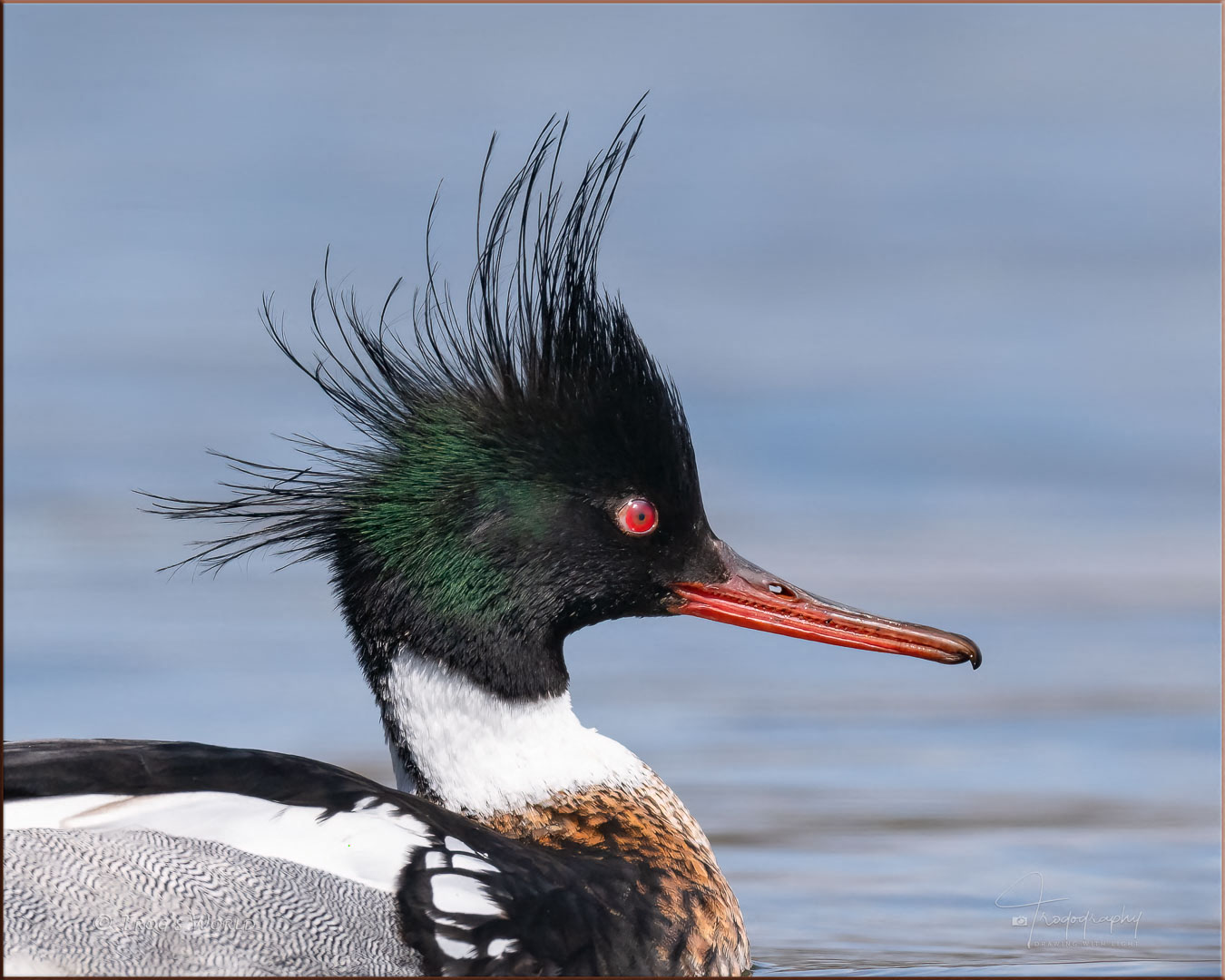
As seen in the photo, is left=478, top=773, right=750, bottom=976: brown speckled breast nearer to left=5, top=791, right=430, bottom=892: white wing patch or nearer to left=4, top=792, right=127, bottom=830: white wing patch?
left=5, top=791, right=430, bottom=892: white wing patch

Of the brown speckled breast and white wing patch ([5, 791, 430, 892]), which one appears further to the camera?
the brown speckled breast

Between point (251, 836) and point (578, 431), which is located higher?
point (578, 431)

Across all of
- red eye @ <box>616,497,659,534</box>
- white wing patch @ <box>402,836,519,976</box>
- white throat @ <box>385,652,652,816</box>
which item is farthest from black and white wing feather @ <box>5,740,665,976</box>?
red eye @ <box>616,497,659,534</box>

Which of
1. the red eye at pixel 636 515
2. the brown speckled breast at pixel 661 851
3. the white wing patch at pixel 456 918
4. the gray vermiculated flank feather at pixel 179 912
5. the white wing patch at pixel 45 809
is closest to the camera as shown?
the gray vermiculated flank feather at pixel 179 912

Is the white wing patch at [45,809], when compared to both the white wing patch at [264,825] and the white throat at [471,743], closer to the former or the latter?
the white wing patch at [264,825]

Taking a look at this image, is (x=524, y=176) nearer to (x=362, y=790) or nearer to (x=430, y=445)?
(x=430, y=445)

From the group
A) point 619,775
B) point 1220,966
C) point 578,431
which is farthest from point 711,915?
point 1220,966

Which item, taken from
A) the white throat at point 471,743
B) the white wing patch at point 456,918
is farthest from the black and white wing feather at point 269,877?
the white throat at point 471,743
